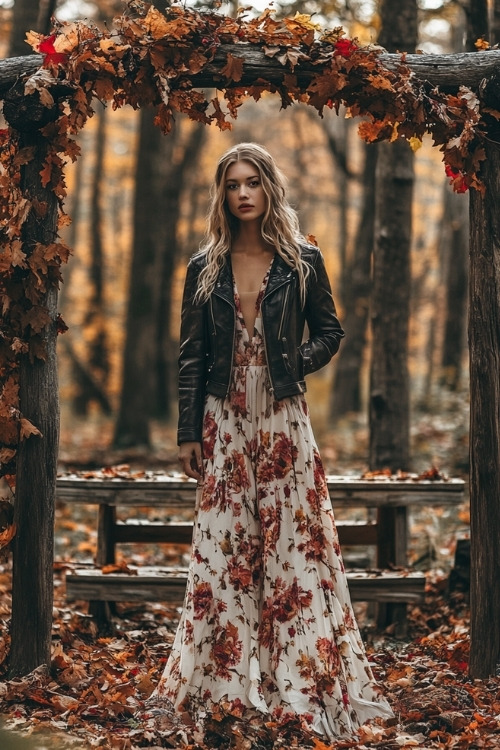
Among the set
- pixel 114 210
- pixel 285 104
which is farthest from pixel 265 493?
pixel 114 210

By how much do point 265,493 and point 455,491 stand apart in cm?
209

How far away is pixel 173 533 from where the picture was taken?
6.81m

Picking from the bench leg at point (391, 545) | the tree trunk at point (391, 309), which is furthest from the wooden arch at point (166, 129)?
the tree trunk at point (391, 309)

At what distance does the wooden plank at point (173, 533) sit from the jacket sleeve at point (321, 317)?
214 cm

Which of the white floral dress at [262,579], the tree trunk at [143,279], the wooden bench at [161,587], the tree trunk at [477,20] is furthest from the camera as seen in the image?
the tree trunk at [143,279]

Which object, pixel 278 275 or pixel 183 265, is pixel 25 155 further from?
pixel 183 265

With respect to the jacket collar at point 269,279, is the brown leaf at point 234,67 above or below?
above

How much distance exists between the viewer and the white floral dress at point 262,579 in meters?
4.78

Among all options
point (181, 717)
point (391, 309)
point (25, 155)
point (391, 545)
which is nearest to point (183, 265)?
point (391, 309)

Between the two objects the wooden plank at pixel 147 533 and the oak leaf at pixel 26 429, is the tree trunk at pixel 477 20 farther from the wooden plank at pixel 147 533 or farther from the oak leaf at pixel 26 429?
the oak leaf at pixel 26 429

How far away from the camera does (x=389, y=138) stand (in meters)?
5.35

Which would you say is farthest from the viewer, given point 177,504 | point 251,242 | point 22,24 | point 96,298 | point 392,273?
point 96,298

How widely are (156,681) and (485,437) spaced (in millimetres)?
2292

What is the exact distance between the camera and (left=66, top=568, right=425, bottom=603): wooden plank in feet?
20.9
